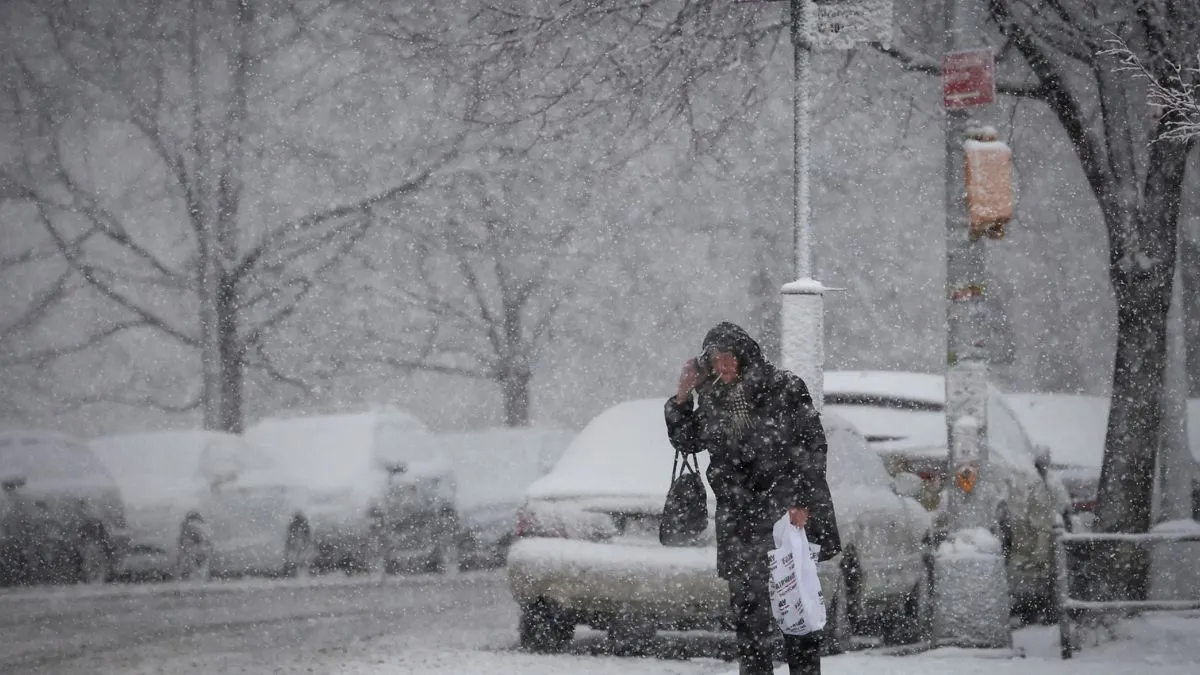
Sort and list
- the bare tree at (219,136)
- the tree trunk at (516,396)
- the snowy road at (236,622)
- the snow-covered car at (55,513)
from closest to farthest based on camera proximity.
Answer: the snowy road at (236,622)
the snow-covered car at (55,513)
the bare tree at (219,136)
the tree trunk at (516,396)

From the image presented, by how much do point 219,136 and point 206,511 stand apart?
942cm

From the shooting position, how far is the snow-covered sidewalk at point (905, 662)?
9188mm

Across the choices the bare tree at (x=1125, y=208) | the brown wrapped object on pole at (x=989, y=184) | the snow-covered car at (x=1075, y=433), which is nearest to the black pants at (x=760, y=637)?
the brown wrapped object on pole at (x=989, y=184)

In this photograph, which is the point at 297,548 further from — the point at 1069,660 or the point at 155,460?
the point at 1069,660

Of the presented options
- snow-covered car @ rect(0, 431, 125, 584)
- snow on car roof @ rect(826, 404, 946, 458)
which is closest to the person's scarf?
snow on car roof @ rect(826, 404, 946, 458)

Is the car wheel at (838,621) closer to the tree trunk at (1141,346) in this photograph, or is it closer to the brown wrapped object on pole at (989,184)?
the brown wrapped object on pole at (989,184)

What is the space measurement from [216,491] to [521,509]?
7962 millimetres

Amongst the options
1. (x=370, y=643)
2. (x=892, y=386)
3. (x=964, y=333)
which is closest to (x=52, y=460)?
(x=370, y=643)

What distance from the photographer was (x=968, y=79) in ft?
33.3

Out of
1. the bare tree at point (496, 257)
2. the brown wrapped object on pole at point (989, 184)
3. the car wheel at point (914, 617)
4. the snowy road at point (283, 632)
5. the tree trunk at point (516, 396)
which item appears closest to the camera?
the brown wrapped object on pole at point (989, 184)

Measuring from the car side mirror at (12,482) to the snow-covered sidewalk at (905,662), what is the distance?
6.91m

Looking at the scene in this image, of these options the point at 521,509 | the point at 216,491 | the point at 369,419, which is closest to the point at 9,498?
the point at 216,491

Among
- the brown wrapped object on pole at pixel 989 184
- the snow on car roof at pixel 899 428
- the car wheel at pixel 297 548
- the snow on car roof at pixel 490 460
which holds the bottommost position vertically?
the car wheel at pixel 297 548

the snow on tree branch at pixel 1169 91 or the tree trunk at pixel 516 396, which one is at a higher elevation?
the snow on tree branch at pixel 1169 91
